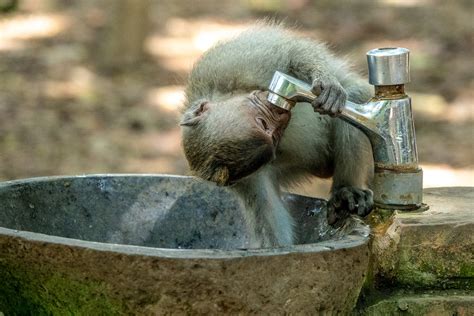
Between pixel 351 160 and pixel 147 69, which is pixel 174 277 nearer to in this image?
pixel 351 160

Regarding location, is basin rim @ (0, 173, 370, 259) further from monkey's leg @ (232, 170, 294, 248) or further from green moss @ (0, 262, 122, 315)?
monkey's leg @ (232, 170, 294, 248)

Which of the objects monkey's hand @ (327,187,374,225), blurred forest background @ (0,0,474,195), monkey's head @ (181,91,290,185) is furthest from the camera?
blurred forest background @ (0,0,474,195)

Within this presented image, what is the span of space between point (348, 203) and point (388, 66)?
2.34 feet

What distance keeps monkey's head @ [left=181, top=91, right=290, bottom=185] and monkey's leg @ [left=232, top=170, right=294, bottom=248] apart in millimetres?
255

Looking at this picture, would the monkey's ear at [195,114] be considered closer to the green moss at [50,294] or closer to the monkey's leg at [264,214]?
the monkey's leg at [264,214]

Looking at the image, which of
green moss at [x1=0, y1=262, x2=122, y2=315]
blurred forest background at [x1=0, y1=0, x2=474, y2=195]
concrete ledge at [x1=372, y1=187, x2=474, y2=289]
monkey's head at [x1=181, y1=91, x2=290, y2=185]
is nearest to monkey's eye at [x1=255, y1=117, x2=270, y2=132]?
monkey's head at [x1=181, y1=91, x2=290, y2=185]

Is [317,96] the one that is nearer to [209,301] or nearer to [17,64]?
[209,301]

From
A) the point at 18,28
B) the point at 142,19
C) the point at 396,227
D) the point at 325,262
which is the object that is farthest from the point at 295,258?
the point at 18,28

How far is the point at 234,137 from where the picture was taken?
3.38 meters

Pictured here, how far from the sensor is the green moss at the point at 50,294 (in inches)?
106

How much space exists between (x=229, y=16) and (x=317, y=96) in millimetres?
8675

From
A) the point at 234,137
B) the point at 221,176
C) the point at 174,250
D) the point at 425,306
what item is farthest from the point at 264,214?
the point at 174,250

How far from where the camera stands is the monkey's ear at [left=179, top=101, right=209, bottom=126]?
144 inches

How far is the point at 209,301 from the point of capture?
268cm
